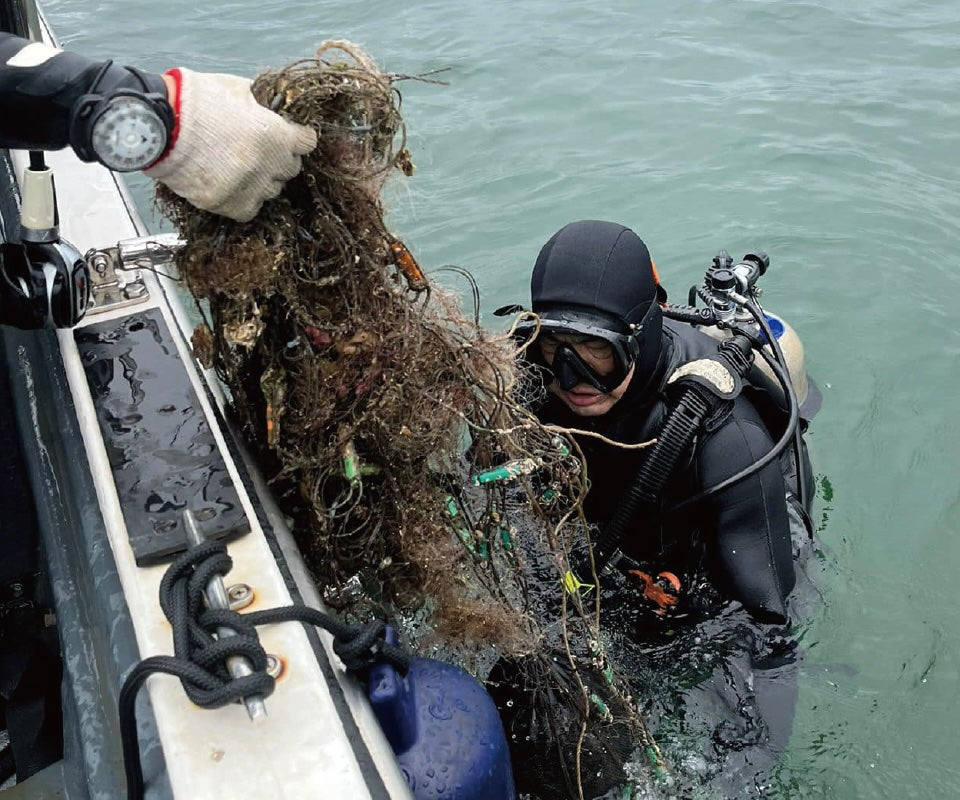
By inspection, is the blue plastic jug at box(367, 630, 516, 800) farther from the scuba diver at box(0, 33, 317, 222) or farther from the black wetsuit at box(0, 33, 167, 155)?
the black wetsuit at box(0, 33, 167, 155)

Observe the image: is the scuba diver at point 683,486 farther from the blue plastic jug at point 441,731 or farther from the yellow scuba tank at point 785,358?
the blue plastic jug at point 441,731

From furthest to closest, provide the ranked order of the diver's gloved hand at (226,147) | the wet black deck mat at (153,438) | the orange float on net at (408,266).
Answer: the orange float on net at (408,266) < the wet black deck mat at (153,438) < the diver's gloved hand at (226,147)

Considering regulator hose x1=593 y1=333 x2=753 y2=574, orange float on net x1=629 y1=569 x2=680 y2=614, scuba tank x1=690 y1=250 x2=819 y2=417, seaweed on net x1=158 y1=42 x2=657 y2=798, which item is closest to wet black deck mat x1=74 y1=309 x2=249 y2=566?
seaweed on net x1=158 y1=42 x2=657 y2=798

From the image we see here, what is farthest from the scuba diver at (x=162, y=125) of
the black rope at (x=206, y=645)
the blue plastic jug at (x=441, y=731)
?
the blue plastic jug at (x=441, y=731)

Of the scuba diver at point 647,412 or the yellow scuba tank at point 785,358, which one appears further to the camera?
the yellow scuba tank at point 785,358

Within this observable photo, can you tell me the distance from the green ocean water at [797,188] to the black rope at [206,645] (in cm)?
92

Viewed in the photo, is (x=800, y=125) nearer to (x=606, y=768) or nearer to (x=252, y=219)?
(x=606, y=768)

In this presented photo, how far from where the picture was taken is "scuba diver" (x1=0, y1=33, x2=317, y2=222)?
158cm

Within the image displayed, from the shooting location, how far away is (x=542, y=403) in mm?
3061

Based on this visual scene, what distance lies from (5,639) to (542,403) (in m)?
1.75

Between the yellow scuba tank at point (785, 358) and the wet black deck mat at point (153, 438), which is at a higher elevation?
the wet black deck mat at point (153, 438)

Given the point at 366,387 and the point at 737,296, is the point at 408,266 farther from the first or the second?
the point at 737,296

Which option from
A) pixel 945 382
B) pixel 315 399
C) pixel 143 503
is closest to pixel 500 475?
pixel 315 399

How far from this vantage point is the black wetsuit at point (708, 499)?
8.97 feet
